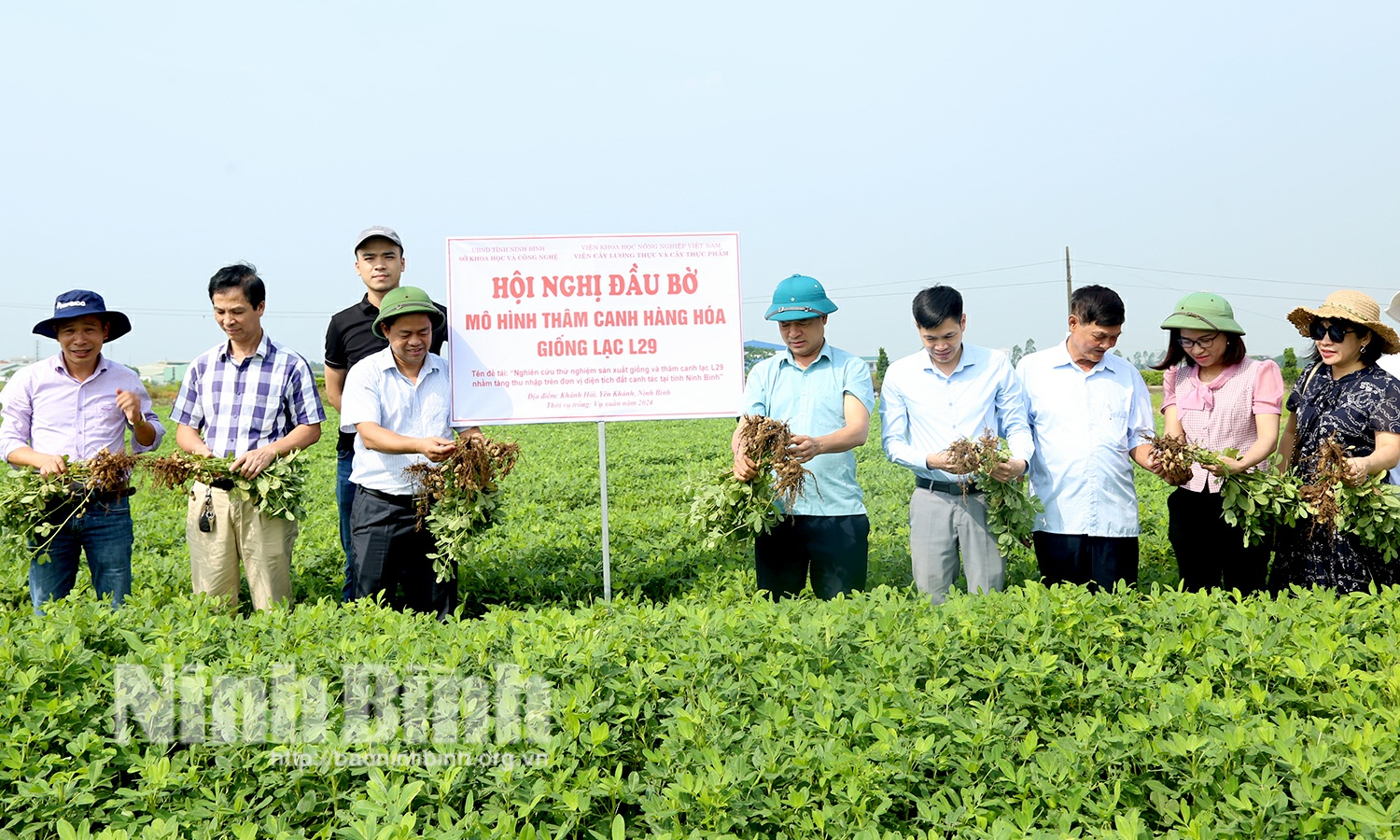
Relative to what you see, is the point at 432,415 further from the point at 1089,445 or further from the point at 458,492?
the point at 1089,445

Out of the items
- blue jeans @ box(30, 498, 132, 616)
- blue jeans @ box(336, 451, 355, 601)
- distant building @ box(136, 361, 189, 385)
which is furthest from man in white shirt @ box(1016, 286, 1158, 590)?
distant building @ box(136, 361, 189, 385)

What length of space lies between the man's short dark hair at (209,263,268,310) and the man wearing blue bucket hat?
270cm

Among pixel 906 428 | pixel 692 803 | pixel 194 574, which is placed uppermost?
pixel 906 428

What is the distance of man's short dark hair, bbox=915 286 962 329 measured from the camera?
4.70m

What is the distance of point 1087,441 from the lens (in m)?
4.84

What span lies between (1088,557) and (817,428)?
1.58 metres

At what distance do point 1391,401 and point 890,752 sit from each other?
3.44 metres

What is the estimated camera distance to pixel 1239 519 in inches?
187

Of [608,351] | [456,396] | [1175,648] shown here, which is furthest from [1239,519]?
[456,396]

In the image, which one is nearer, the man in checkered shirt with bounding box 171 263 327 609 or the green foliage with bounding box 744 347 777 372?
the man in checkered shirt with bounding box 171 263 327 609

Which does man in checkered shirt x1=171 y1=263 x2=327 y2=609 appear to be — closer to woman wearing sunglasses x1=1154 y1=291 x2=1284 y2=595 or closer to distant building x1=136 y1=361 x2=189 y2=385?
woman wearing sunglasses x1=1154 y1=291 x2=1284 y2=595

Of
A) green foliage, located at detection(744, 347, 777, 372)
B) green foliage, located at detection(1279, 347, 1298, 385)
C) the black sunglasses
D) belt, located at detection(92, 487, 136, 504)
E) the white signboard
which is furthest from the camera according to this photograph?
green foliage, located at detection(1279, 347, 1298, 385)

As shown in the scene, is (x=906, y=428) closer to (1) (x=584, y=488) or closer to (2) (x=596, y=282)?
(2) (x=596, y=282)

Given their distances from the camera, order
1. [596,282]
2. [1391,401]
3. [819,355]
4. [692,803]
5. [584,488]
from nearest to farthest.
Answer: [692,803] < [1391,401] < [819,355] < [596,282] < [584,488]
